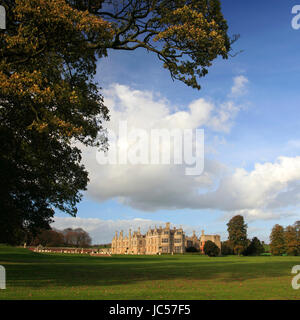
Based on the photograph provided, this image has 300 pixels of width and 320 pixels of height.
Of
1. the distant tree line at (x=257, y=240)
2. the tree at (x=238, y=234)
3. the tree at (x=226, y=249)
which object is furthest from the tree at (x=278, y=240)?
the tree at (x=226, y=249)

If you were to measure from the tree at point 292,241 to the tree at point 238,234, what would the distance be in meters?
12.4

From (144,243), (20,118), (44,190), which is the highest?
(20,118)

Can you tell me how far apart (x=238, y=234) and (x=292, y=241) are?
617 inches

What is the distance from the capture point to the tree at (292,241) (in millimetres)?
89938

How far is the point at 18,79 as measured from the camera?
40.4 feet

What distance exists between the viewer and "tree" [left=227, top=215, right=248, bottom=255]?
9141 cm

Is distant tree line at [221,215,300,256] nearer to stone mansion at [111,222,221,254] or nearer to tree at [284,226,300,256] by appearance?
tree at [284,226,300,256]

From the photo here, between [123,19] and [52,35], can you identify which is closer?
[52,35]

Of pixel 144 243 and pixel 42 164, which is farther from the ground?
pixel 42 164

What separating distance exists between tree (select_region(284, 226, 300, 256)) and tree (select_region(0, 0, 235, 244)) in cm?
8523
